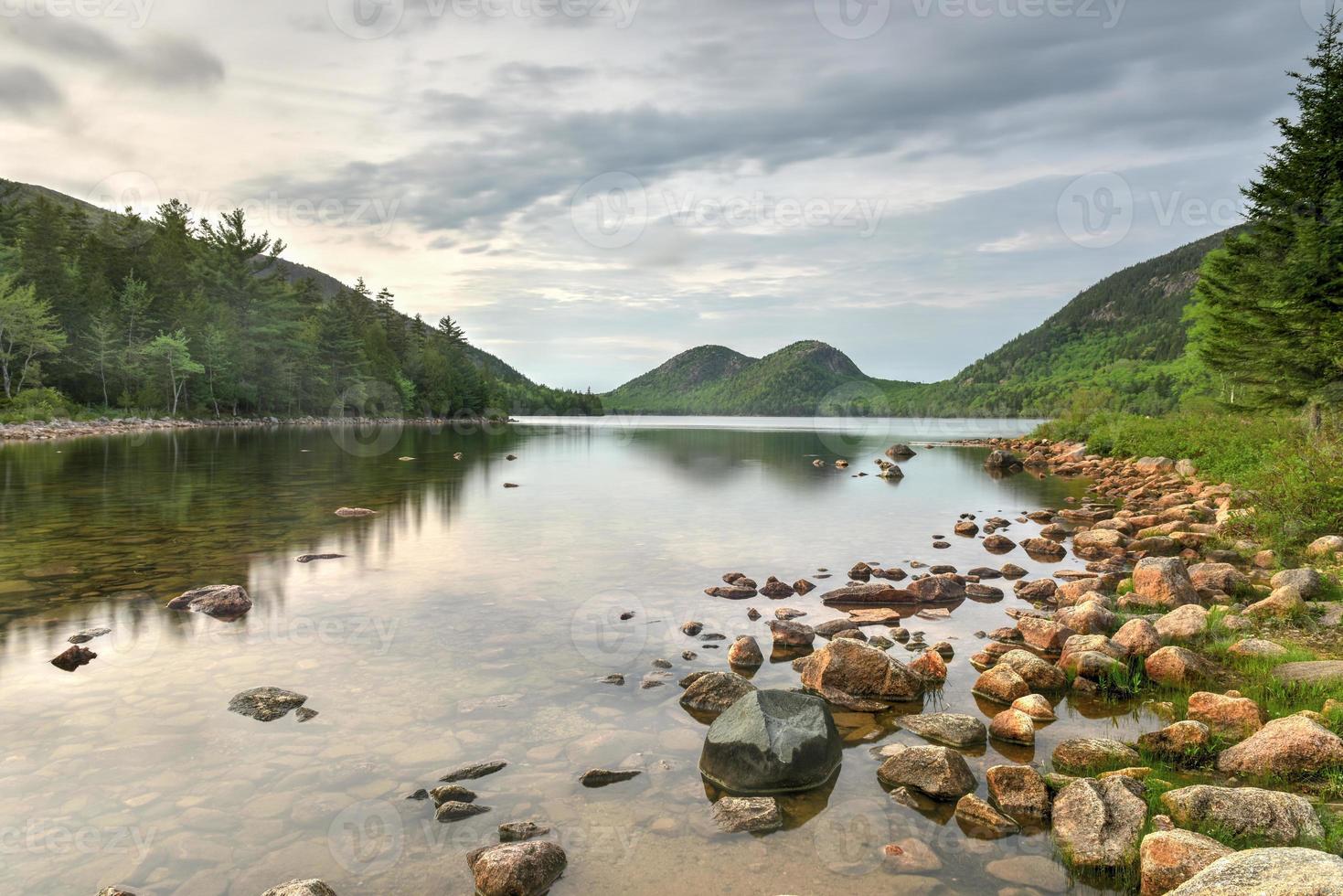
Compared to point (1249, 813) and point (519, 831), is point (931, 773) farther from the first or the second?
point (519, 831)

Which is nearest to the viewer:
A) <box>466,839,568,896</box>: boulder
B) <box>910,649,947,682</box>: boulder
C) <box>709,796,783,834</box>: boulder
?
<box>466,839,568,896</box>: boulder

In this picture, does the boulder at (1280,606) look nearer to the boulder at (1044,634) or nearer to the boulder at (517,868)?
the boulder at (1044,634)

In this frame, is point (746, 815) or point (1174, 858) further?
point (746, 815)

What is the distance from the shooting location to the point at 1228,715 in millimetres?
7867

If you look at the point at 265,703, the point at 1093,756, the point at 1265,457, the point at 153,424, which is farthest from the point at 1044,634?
the point at 153,424

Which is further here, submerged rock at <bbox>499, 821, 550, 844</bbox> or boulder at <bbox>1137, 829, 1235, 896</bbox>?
submerged rock at <bbox>499, 821, 550, 844</bbox>

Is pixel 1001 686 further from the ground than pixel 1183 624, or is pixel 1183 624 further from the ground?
pixel 1183 624

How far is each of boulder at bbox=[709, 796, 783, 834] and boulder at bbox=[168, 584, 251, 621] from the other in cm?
1043

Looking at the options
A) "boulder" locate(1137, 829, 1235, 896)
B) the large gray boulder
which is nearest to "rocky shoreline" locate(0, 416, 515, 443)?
the large gray boulder

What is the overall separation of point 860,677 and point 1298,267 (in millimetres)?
31800

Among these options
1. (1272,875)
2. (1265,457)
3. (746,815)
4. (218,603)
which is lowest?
(746,815)

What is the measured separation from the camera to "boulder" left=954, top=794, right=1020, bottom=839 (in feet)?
21.0

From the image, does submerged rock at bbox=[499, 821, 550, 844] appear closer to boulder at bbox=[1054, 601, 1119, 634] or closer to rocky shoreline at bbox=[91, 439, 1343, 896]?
rocky shoreline at bbox=[91, 439, 1343, 896]

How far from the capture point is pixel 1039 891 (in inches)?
220
